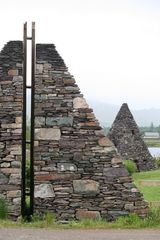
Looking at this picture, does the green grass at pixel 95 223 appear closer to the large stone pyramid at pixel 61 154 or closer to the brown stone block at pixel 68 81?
the large stone pyramid at pixel 61 154

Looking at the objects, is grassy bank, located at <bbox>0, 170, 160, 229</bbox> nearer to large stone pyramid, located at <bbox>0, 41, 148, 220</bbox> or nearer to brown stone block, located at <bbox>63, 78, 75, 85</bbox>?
large stone pyramid, located at <bbox>0, 41, 148, 220</bbox>

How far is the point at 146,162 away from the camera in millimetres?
30094

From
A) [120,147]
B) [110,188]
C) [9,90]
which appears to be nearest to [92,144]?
[110,188]

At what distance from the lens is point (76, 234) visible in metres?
10.8

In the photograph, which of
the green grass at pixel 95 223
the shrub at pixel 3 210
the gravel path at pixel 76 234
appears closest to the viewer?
the gravel path at pixel 76 234

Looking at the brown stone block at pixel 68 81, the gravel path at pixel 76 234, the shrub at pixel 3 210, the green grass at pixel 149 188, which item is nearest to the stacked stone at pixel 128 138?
the green grass at pixel 149 188

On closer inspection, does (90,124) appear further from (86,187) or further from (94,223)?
(94,223)

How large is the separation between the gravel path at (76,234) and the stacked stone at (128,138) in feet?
59.8

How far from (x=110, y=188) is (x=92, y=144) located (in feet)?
3.49

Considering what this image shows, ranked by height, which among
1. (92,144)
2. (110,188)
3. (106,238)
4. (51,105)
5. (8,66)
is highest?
(8,66)

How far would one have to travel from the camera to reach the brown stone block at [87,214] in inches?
492

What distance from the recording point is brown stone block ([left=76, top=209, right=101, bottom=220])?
12500 millimetres

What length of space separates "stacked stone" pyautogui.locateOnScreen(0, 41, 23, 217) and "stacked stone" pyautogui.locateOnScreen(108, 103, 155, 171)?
16712 mm

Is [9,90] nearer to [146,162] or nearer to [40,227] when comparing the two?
[40,227]
